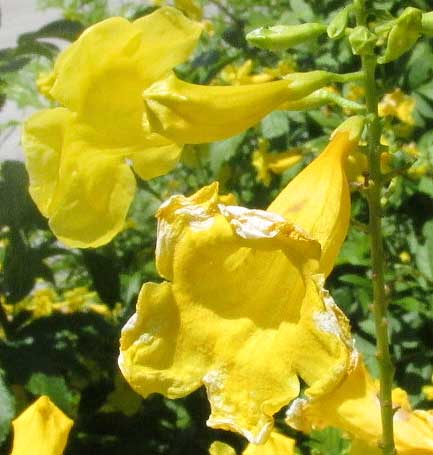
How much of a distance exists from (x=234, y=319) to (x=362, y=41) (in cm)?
49

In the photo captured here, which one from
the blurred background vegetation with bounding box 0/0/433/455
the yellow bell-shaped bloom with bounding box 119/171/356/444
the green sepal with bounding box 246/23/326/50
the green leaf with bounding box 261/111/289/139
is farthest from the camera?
the green leaf with bounding box 261/111/289/139

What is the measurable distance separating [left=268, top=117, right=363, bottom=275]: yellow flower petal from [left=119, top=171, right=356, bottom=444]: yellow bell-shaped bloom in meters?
0.07

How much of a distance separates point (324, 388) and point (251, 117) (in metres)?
0.45

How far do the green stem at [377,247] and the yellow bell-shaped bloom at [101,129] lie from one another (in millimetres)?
302

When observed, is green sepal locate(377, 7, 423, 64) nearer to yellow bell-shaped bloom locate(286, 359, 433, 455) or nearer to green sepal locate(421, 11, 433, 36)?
green sepal locate(421, 11, 433, 36)

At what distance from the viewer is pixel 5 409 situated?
2672 millimetres

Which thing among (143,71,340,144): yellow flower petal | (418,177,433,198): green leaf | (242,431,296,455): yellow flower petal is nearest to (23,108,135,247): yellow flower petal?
(143,71,340,144): yellow flower petal

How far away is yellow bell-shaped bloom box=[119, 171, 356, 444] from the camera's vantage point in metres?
1.49

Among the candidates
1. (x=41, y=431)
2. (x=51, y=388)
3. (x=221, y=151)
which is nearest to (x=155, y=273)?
(x=221, y=151)

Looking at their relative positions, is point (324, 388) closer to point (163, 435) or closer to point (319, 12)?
point (163, 435)

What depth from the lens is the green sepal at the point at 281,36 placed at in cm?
174

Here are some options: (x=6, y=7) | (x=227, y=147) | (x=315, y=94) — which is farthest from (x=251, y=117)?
(x=6, y=7)

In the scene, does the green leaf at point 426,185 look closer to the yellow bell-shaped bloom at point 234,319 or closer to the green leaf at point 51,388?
the green leaf at point 51,388

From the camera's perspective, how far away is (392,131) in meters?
4.19
